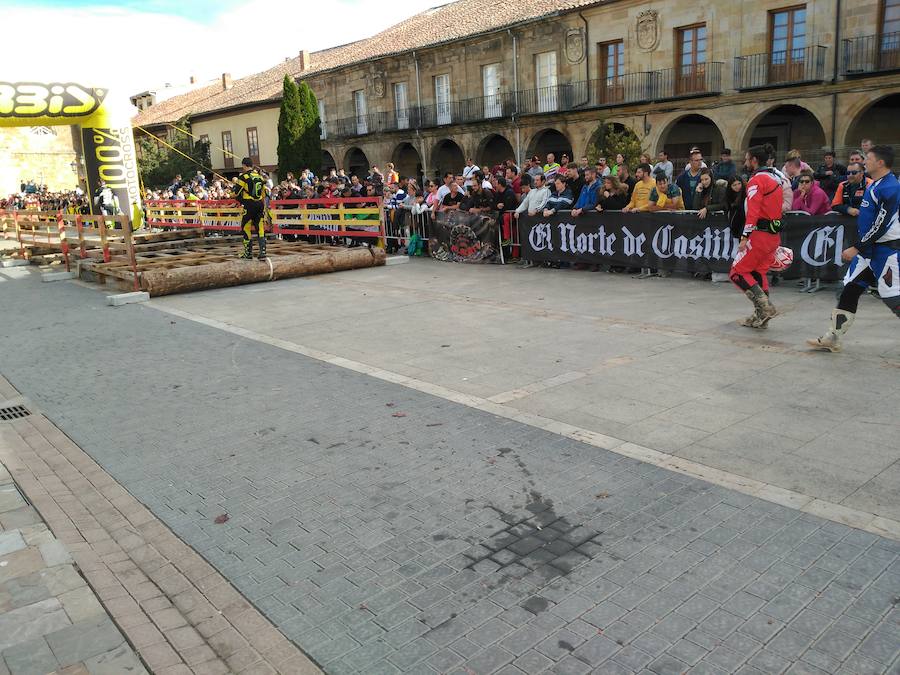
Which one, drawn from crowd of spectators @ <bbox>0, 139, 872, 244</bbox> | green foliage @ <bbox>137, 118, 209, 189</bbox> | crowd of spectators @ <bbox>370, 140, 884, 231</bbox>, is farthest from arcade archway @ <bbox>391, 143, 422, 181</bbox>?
crowd of spectators @ <bbox>370, 140, 884, 231</bbox>

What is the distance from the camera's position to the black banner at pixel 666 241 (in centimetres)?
989

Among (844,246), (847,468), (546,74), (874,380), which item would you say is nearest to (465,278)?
(844,246)

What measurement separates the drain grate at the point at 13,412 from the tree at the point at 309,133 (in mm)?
36191

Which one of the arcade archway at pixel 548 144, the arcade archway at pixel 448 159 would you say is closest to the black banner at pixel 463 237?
the arcade archway at pixel 548 144

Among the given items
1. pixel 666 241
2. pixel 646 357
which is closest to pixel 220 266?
pixel 666 241

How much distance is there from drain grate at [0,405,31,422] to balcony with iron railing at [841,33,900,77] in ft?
76.5

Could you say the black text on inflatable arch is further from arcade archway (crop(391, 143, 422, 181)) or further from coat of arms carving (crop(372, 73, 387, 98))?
arcade archway (crop(391, 143, 422, 181))

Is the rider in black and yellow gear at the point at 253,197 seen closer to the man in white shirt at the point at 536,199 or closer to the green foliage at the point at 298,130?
the man in white shirt at the point at 536,199

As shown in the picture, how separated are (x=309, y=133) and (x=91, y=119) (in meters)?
22.1

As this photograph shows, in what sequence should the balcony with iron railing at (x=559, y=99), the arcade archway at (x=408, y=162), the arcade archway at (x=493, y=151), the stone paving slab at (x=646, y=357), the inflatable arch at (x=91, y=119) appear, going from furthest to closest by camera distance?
1. the arcade archway at (x=408, y=162)
2. the arcade archway at (x=493, y=151)
3. the balcony with iron railing at (x=559, y=99)
4. the inflatable arch at (x=91, y=119)
5. the stone paving slab at (x=646, y=357)

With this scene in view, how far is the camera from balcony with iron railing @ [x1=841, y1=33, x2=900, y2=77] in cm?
2153

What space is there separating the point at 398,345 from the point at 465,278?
5.09 meters

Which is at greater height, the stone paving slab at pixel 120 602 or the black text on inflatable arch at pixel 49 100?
the black text on inflatable arch at pixel 49 100

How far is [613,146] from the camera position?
24.0 m
